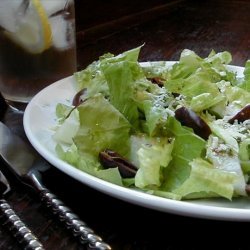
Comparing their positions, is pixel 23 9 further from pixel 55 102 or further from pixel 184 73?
pixel 184 73

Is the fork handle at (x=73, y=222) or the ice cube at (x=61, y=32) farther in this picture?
the ice cube at (x=61, y=32)

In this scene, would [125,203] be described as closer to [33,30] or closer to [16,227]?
[16,227]

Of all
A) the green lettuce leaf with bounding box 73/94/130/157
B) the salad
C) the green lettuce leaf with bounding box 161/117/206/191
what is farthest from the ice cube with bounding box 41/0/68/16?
the green lettuce leaf with bounding box 161/117/206/191

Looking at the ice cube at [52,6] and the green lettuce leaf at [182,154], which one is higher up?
the ice cube at [52,6]

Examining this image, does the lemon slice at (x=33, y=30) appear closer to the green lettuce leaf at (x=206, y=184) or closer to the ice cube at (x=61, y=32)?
the ice cube at (x=61, y=32)

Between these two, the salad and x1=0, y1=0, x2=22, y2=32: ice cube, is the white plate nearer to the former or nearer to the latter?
the salad

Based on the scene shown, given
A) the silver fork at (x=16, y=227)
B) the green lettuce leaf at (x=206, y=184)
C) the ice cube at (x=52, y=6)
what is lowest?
the silver fork at (x=16, y=227)

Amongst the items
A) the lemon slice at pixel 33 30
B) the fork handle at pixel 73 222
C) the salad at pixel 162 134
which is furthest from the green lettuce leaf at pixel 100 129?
the lemon slice at pixel 33 30
